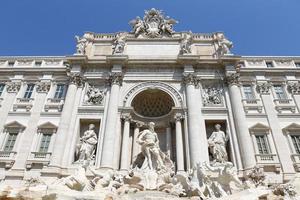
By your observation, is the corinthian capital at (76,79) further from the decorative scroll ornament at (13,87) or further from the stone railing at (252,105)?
the stone railing at (252,105)

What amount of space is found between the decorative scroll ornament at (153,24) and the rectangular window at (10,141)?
1385 centimetres

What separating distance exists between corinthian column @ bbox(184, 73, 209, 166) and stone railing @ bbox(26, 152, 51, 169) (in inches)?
393

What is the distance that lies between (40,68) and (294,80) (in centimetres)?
2245

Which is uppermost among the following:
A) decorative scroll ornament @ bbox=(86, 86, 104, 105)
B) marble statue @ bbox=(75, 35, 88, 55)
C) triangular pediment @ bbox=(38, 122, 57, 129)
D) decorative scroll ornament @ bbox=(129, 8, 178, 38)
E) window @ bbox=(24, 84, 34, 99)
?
decorative scroll ornament @ bbox=(129, 8, 178, 38)

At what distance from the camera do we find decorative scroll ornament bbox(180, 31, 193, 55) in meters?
23.2

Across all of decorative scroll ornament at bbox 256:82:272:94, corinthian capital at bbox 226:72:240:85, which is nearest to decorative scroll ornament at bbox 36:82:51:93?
→ corinthian capital at bbox 226:72:240:85

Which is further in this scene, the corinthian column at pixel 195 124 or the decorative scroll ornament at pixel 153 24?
the decorative scroll ornament at pixel 153 24

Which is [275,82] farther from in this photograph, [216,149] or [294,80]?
[216,149]

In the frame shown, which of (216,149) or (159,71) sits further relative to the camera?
(159,71)

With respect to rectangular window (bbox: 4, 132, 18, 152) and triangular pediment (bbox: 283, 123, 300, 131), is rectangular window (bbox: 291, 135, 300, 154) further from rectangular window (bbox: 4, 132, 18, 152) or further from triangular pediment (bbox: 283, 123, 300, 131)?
rectangular window (bbox: 4, 132, 18, 152)

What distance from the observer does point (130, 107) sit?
67.6 feet

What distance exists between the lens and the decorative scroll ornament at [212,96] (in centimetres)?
2138

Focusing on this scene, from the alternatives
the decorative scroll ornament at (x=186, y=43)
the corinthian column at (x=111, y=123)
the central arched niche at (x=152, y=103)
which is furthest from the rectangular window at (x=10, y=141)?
the decorative scroll ornament at (x=186, y=43)

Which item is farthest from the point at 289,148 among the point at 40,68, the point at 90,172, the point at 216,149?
the point at 40,68
